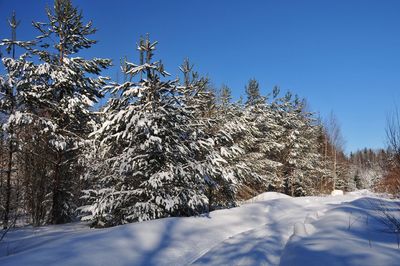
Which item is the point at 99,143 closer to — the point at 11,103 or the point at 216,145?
the point at 11,103

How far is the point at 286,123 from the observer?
3041 cm

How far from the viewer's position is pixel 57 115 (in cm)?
1412

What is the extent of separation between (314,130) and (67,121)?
87.3 feet

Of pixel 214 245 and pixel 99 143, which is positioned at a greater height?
pixel 99 143

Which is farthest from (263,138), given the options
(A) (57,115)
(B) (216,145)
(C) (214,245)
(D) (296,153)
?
(C) (214,245)

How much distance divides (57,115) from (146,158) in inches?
248

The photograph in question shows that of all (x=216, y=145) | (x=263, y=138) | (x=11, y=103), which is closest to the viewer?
(x=11, y=103)

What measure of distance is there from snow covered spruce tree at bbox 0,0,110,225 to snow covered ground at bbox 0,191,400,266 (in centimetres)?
425

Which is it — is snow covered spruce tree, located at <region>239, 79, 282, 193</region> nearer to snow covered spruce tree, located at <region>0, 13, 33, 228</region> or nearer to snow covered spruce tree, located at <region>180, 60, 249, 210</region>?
snow covered spruce tree, located at <region>180, 60, 249, 210</region>

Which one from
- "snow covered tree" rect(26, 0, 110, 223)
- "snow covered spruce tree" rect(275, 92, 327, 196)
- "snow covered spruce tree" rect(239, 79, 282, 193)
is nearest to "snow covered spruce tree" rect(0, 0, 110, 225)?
"snow covered tree" rect(26, 0, 110, 223)

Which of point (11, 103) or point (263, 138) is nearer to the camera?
point (11, 103)

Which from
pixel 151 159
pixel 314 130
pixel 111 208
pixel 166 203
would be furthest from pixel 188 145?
pixel 314 130

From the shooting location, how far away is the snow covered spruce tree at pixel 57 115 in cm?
1245

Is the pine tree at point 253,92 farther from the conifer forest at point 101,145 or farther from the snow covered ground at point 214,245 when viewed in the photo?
the snow covered ground at point 214,245
